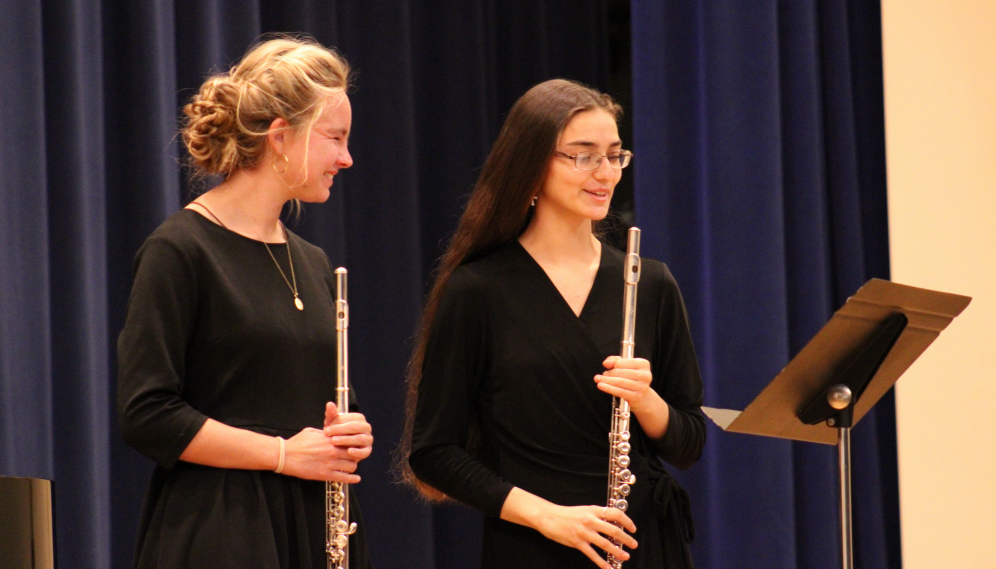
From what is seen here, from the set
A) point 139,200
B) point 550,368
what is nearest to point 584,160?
point 550,368

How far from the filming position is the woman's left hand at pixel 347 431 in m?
1.87

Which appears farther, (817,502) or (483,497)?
(817,502)

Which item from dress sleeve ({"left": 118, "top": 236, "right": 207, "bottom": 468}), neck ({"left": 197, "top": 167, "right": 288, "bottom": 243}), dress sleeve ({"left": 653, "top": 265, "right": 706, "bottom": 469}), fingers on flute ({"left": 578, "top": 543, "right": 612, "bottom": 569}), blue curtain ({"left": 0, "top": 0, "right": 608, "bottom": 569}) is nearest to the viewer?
dress sleeve ({"left": 118, "top": 236, "right": 207, "bottom": 468})

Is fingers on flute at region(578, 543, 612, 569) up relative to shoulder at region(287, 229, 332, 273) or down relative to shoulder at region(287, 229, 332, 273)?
down

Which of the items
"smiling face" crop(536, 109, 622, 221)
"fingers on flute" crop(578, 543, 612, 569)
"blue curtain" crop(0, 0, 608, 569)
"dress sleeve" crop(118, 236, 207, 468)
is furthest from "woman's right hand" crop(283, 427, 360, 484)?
"blue curtain" crop(0, 0, 608, 569)

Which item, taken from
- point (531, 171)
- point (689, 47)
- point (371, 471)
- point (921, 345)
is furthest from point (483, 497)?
point (689, 47)

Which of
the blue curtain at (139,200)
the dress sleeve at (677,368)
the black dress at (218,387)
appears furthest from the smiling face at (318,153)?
the blue curtain at (139,200)

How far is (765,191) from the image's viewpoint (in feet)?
11.2

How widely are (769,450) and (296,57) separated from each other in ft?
6.39

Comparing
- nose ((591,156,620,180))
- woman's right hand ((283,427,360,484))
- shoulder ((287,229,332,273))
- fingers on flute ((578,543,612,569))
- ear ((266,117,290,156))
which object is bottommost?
fingers on flute ((578,543,612,569))

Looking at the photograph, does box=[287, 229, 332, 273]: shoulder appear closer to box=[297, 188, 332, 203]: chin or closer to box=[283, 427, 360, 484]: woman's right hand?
box=[297, 188, 332, 203]: chin

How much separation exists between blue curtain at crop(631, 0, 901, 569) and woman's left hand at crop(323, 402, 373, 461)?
163 centimetres

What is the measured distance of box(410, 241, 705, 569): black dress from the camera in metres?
1.98

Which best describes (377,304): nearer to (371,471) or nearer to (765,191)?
(371,471)
